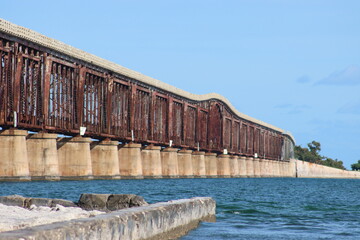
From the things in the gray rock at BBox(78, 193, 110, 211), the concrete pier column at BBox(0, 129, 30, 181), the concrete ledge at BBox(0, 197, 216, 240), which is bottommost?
the concrete ledge at BBox(0, 197, 216, 240)

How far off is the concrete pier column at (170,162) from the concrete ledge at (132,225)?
78017 millimetres

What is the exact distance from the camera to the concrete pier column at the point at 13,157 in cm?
4862

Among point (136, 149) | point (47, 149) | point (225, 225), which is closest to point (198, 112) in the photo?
point (136, 149)

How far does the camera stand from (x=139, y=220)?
1189 cm

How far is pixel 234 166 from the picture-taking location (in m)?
138

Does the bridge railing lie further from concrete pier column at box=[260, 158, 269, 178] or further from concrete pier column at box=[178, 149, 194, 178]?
concrete pier column at box=[260, 158, 269, 178]

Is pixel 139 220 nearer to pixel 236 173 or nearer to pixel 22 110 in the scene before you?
pixel 22 110

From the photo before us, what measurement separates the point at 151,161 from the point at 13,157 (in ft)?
138

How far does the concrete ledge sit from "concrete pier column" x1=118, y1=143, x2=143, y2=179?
60.9 m

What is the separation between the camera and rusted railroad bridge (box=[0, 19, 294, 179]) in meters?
54.6

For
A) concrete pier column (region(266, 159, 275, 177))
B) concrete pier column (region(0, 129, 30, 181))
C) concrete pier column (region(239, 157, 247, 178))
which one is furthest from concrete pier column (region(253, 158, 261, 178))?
concrete pier column (region(0, 129, 30, 181))

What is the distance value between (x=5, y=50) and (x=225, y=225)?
40548 mm

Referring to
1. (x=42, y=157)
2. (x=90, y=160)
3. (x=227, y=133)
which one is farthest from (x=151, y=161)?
(x=227, y=133)

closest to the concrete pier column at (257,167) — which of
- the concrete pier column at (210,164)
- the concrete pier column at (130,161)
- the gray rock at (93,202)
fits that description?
the concrete pier column at (210,164)
